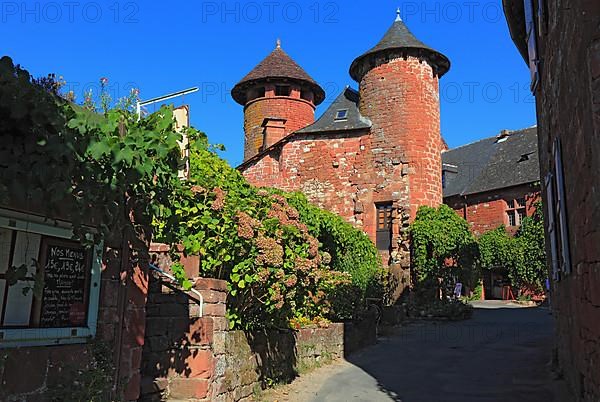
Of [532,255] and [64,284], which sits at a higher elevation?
[532,255]

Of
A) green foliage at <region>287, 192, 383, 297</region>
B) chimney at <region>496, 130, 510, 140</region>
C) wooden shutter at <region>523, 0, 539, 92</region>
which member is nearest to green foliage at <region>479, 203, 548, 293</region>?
chimney at <region>496, 130, 510, 140</region>

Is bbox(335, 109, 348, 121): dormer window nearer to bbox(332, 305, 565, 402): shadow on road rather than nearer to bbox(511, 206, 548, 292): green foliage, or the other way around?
bbox(332, 305, 565, 402): shadow on road

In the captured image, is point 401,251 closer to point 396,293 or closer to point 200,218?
point 396,293

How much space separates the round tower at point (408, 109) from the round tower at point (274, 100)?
719 cm

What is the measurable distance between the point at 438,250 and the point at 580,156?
16.5m

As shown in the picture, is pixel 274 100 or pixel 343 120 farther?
pixel 274 100

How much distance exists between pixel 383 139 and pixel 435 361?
12.7 meters

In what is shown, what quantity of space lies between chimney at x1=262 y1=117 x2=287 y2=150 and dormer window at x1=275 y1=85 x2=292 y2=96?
5.63 ft

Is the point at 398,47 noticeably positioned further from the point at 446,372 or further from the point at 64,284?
the point at 64,284

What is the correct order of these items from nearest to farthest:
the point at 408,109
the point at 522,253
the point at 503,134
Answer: the point at 408,109 → the point at 522,253 → the point at 503,134

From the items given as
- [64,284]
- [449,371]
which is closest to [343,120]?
[449,371]

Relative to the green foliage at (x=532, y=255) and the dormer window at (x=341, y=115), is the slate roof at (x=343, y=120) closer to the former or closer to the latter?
the dormer window at (x=341, y=115)

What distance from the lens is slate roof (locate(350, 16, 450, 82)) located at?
21.6 m

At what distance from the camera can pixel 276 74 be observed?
29031mm
